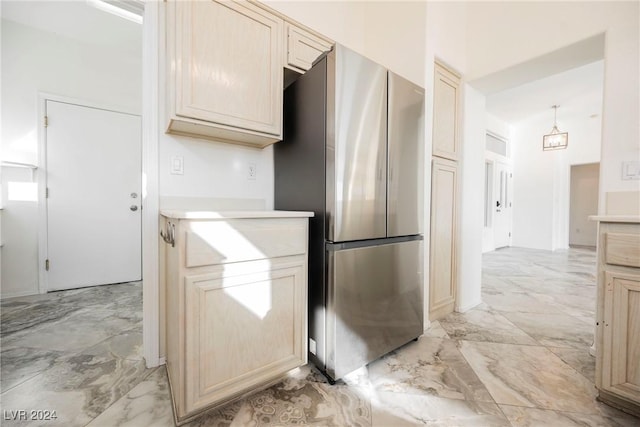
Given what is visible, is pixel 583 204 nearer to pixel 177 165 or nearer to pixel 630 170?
pixel 630 170

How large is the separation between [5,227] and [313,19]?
3397mm

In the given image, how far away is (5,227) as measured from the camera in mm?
2480

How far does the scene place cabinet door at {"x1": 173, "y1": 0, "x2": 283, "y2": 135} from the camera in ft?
4.14

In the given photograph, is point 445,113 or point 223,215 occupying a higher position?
point 445,113

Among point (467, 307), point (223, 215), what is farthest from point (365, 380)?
point (467, 307)

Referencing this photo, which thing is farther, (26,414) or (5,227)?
(5,227)

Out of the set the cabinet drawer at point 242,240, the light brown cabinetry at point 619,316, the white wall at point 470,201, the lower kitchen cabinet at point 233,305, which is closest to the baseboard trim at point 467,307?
the white wall at point 470,201

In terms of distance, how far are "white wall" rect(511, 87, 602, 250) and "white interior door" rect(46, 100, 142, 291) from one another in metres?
7.35

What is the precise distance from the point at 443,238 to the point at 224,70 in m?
2.02

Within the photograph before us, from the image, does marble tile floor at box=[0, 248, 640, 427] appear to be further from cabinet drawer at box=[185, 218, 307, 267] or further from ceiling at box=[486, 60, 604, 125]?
ceiling at box=[486, 60, 604, 125]

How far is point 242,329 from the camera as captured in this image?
1.17m

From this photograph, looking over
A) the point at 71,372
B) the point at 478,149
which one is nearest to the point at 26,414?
→ the point at 71,372

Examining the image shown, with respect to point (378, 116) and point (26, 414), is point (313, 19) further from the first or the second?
point (26, 414)

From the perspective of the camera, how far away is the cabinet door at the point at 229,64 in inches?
49.7
